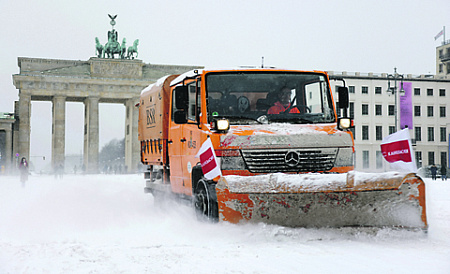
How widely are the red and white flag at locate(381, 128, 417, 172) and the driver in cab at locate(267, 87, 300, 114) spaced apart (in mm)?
1505

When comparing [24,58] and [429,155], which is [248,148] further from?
[429,155]

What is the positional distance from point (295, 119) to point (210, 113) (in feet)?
4.27

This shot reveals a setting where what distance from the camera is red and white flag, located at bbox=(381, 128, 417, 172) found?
781 centimetres

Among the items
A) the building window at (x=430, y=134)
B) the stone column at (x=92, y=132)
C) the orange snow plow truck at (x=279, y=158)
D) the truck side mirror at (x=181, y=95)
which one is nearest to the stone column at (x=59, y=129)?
the stone column at (x=92, y=132)

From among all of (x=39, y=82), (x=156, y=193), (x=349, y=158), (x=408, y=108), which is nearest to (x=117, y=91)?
(x=39, y=82)

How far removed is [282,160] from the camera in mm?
8070

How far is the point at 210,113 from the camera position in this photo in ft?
28.7

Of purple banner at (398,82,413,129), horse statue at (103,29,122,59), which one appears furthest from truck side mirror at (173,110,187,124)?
horse statue at (103,29,122,59)

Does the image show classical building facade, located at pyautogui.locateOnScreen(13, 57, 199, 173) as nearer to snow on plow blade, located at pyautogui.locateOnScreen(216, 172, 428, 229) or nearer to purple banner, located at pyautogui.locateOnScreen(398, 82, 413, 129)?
purple banner, located at pyautogui.locateOnScreen(398, 82, 413, 129)

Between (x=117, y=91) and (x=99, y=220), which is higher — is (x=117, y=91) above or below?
above

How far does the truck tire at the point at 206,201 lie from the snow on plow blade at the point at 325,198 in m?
0.45

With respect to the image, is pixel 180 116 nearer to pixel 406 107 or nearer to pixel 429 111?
pixel 406 107

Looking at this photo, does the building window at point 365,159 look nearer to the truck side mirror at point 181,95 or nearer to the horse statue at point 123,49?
the horse statue at point 123,49

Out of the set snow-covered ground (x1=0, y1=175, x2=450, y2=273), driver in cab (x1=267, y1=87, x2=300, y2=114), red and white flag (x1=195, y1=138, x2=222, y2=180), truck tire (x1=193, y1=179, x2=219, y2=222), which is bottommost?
snow-covered ground (x1=0, y1=175, x2=450, y2=273)
